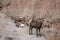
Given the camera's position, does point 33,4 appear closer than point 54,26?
No

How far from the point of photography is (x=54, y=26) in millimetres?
3605

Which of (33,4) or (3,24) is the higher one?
(33,4)

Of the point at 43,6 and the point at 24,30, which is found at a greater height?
the point at 43,6

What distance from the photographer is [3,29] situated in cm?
367

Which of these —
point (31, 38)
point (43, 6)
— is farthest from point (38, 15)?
point (31, 38)

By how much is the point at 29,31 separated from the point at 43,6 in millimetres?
765

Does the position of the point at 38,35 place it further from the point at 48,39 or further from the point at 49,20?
the point at 49,20

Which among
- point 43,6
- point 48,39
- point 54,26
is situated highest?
point 43,6

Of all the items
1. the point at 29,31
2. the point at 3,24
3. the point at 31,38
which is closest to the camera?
the point at 31,38

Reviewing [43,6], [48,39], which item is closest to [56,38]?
[48,39]

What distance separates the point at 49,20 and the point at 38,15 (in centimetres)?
31

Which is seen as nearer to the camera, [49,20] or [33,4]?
[49,20]

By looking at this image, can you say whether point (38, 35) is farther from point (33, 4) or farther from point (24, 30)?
point (33, 4)

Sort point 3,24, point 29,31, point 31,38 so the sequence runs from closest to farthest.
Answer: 1. point 31,38
2. point 29,31
3. point 3,24
